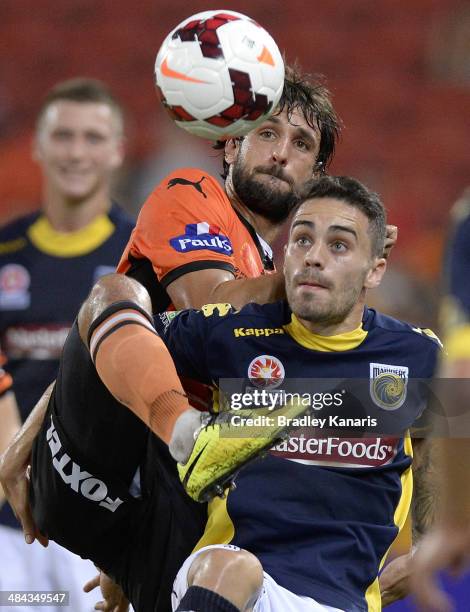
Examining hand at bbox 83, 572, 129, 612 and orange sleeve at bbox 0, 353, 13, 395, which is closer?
hand at bbox 83, 572, 129, 612

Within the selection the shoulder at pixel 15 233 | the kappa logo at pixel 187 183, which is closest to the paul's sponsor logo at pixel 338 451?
the kappa logo at pixel 187 183

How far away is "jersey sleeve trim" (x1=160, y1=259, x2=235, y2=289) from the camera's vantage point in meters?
3.66

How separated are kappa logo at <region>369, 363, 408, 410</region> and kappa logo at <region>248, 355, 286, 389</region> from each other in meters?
0.26

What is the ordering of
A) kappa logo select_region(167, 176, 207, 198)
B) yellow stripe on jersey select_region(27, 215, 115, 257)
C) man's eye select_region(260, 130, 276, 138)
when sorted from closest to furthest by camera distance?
kappa logo select_region(167, 176, 207, 198)
man's eye select_region(260, 130, 276, 138)
yellow stripe on jersey select_region(27, 215, 115, 257)

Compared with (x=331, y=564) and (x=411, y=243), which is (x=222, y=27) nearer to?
(x=331, y=564)

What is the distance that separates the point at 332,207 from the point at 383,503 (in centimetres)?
85

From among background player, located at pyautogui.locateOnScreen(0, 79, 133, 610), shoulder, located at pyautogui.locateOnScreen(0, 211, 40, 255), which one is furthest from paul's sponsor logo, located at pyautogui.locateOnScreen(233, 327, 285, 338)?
shoulder, located at pyautogui.locateOnScreen(0, 211, 40, 255)

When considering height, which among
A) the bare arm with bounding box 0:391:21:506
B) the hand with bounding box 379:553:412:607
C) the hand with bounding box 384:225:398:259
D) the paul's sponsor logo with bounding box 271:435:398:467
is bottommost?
the bare arm with bounding box 0:391:21:506

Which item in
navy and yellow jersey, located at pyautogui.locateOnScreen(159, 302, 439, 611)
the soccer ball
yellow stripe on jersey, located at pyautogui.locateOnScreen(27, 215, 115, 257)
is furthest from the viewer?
yellow stripe on jersey, located at pyautogui.locateOnScreen(27, 215, 115, 257)

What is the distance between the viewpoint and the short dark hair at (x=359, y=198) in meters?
3.36

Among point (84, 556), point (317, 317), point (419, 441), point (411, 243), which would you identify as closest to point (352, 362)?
point (317, 317)

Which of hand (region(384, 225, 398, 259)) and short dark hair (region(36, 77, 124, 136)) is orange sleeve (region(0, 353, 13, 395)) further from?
hand (region(384, 225, 398, 259))

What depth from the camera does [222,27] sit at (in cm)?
373

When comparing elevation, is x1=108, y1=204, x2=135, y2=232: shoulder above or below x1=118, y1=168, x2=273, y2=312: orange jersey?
below
